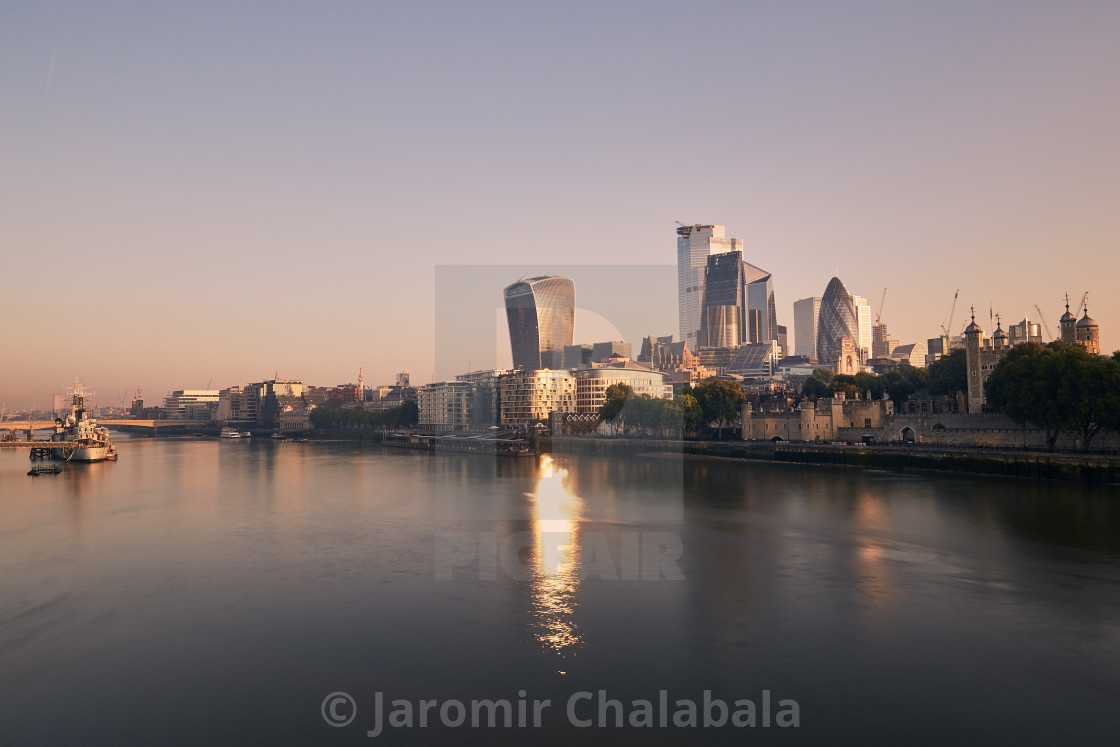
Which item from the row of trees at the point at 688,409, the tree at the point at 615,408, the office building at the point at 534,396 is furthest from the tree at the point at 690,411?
the office building at the point at 534,396

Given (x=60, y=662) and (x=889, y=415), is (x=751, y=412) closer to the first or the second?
(x=889, y=415)

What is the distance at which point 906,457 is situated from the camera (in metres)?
64.6

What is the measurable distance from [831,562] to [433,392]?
14618 centimetres

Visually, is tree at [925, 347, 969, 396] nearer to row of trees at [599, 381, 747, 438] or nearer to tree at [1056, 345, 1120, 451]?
row of trees at [599, 381, 747, 438]

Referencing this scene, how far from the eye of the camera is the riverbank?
50594mm

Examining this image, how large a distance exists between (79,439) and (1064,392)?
4147 inches

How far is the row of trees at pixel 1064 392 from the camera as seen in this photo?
2026 inches

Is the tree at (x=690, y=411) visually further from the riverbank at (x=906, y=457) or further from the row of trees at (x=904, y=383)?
the row of trees at (x=904, y=383)

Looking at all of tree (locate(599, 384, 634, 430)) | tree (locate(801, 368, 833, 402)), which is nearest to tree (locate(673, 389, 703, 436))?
tree (locate(599, 384, 634, 430))

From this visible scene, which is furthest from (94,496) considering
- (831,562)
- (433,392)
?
(433,392)

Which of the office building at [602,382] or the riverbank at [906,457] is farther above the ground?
the office building at [602,382]

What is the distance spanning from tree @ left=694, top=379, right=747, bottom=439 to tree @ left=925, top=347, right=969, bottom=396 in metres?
23.2

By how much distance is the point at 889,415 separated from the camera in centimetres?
7825

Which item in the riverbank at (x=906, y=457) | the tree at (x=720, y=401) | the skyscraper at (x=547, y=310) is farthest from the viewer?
the skyscraper at (x=547, y=310)
